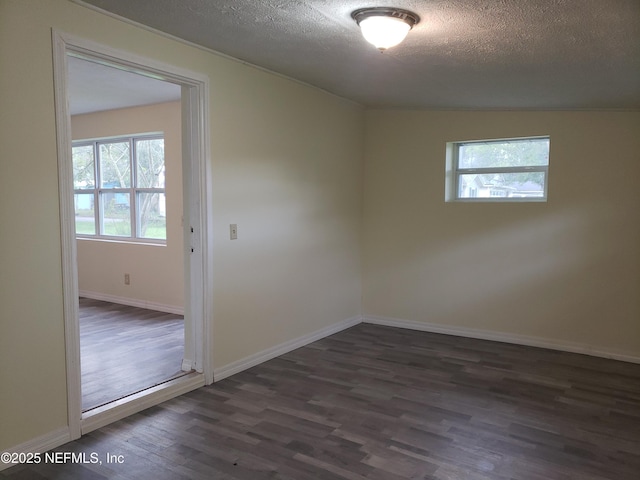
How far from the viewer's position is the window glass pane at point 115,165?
6.08m

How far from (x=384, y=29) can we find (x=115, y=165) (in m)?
4.70

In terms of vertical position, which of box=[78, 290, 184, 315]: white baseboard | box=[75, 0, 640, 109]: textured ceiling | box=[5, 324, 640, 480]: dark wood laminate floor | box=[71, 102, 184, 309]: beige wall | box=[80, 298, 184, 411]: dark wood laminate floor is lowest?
box=[5, 324, 640, 480]: dark wood laminate floor

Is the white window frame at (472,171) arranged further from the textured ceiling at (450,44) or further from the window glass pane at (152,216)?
the window glass pane at (152,216)

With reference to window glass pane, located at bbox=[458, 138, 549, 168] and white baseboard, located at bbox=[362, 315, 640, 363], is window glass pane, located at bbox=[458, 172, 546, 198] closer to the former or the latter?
window glass pane, located at bbox=[458, 138, 549, 168]

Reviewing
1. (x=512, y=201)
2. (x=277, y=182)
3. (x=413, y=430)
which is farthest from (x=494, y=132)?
(x=413, y=430)

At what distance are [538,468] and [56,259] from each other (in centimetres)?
269

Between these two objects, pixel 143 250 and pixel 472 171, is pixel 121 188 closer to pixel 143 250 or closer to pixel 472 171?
pixel 143 250

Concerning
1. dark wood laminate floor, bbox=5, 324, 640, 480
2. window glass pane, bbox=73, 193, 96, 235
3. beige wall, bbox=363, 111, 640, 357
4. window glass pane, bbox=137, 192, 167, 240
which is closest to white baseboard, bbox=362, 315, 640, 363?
beige wall, bbox=363, 111, 640, 357

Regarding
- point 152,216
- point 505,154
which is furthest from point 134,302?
point 505,154

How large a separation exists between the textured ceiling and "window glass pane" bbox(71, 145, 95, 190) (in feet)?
12.0

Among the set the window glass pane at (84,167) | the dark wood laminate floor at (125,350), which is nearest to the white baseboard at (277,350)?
the dark wood laminate floor at (125,350)

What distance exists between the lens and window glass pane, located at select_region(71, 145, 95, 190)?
21.2ft

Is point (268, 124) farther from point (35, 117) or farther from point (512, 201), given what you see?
point (512, 201)

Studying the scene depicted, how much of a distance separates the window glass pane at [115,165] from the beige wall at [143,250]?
8.2 inches
